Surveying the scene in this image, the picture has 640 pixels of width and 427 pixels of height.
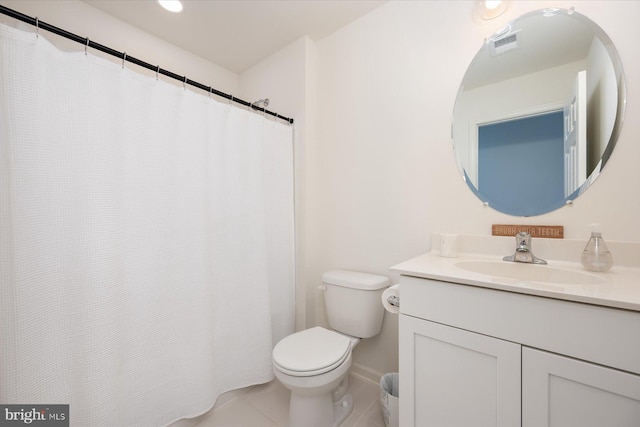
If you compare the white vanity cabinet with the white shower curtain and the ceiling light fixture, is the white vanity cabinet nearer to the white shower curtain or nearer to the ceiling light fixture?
the white shower curtain

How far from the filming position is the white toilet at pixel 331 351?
3.76 ft

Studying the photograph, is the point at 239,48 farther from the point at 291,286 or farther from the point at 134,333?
the point at 134,333

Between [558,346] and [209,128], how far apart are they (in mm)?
1651

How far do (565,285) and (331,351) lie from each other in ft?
3.11

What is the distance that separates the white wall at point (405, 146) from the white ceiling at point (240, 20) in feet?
0.44

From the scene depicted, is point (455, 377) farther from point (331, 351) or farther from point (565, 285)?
point (331, 351)

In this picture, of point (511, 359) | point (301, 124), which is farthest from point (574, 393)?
point (301, 124)

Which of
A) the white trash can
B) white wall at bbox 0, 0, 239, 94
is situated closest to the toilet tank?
the white trash can

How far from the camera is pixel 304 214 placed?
5.96ft

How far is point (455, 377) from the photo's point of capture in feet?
2.83

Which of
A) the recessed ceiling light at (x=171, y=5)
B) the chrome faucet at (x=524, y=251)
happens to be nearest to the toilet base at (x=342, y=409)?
the chrome faucet at (x=524, y=251)

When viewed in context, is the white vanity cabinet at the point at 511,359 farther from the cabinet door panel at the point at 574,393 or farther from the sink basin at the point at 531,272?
the sink basin at the point at 531,272

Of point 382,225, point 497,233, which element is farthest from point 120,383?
point 497,233

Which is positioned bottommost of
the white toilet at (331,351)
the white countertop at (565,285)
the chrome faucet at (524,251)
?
the white toilet at (331,351)
